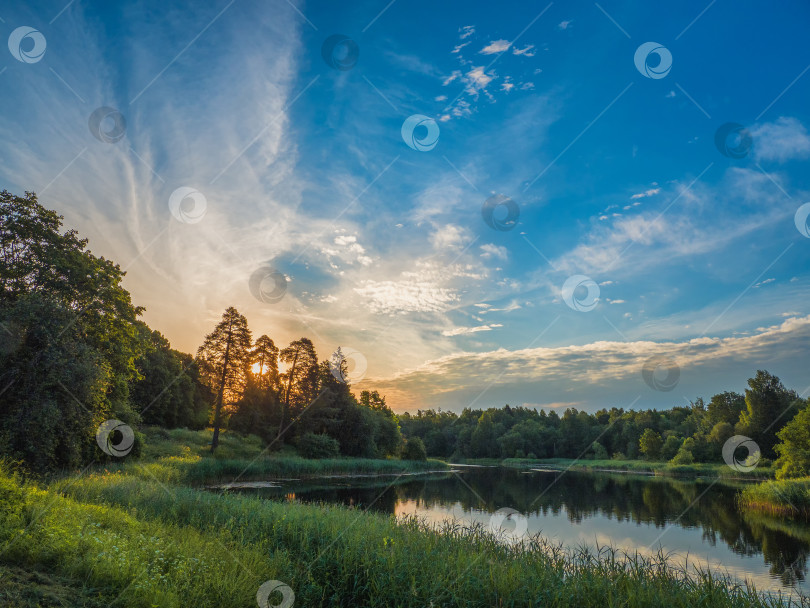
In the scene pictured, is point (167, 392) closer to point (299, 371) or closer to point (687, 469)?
point (299, 371)

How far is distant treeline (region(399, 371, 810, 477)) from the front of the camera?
75.1m

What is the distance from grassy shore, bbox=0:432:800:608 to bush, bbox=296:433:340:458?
4770 centimetres

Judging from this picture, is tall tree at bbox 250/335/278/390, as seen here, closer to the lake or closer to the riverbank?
the lake

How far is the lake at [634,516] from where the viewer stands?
18.5 m

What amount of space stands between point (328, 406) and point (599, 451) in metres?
84.4

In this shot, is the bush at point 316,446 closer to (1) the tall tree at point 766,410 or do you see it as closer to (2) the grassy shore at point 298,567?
(2) the grassy shore at point 298,567

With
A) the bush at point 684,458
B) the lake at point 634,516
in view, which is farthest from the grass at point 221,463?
the bush at point 684,458

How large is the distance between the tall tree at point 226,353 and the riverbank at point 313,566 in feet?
138

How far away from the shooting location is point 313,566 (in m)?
10.5

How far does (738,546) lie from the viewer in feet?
69.6

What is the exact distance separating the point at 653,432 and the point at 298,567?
10851cm

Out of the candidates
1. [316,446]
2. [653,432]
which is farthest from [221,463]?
[653,432]

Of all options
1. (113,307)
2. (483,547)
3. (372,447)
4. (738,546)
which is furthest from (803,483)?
(372,447)

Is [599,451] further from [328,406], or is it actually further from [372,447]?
[328,406]
